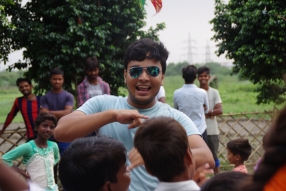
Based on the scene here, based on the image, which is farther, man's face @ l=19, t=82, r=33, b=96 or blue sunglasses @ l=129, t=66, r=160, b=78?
man's face @ l=19, t=82, r=33, b=96

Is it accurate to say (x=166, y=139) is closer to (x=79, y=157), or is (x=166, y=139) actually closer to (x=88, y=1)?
(x=79, y=157)

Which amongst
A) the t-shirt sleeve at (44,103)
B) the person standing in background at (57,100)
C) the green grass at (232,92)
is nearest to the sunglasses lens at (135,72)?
the person standing in background at (57,100)

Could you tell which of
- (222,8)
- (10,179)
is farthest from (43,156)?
(222,8)

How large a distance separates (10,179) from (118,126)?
808 mm

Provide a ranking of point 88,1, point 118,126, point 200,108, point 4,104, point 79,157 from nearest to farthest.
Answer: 1. point 79,157
2. point 118,126
3. point 200,108
4. point 88,1
5. point 4,104

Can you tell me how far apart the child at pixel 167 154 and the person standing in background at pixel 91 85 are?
12.5 feet

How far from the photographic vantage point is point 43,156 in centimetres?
416

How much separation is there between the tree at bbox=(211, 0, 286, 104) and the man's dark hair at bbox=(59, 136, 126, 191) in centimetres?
722

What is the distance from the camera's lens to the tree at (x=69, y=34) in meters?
8.04

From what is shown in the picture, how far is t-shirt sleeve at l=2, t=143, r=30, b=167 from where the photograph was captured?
3812mm

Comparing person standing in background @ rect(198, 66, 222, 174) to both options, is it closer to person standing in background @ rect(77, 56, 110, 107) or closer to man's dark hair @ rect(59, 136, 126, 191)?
person standing in background @ rect(77, 56, 110, 107)

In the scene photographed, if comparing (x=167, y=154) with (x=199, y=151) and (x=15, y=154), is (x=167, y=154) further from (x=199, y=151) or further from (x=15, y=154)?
(x=15, y=154)

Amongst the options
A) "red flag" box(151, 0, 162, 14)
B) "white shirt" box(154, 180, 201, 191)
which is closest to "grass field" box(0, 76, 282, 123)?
"red flag" box(151, 0, 162, 14)

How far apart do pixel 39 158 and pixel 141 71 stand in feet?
7.71
